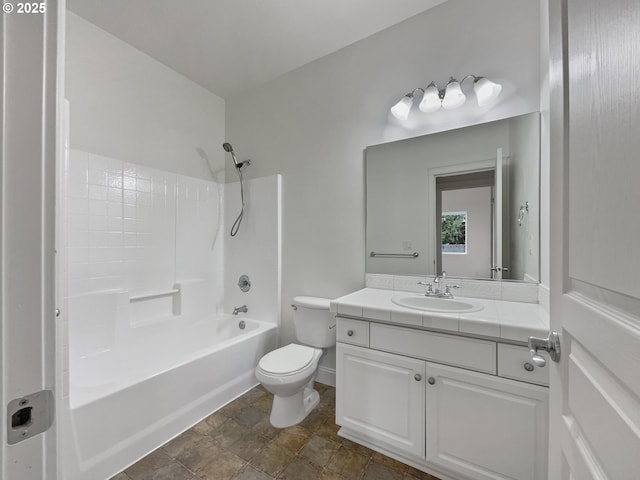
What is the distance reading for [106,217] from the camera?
1.94 meters

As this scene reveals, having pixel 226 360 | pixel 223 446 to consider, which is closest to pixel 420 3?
pixel 226 360

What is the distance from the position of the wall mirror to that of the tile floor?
1.11 metres

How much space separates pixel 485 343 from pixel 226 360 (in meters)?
1.69

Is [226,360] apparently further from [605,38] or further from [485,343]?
[605,38]

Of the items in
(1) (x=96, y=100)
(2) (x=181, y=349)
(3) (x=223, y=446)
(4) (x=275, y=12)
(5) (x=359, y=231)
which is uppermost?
(4) (x=275, y=12)

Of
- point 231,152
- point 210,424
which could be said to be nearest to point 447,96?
point 231,152

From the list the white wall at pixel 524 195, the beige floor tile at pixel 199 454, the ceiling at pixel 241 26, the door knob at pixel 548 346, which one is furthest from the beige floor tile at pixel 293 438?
the ceiling at pixel 241 26

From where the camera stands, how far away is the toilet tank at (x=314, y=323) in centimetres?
202

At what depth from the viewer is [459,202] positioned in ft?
5.65

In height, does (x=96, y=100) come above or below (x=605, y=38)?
above

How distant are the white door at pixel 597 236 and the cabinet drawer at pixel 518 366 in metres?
0.50

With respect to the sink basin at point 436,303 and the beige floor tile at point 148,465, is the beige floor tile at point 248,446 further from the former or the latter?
the sink basin at point 436,303

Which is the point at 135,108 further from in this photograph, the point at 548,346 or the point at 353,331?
the point at 548,346

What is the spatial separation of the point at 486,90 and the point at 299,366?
79.9 inches
